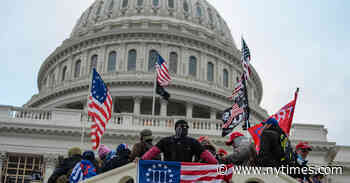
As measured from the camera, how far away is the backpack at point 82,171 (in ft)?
27.3

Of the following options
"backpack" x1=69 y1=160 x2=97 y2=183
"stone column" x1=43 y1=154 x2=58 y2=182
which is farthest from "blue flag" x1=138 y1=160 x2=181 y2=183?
"stone column" x1=43 y1=154 x2=58 y2=182

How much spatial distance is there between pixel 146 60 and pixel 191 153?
144 ft

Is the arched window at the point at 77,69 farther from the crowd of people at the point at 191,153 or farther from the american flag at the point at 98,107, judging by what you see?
the crowd of people at the point at 191,153

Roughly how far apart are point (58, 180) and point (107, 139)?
1913 centimetres

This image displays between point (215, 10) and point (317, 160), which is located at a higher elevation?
point (215, 10)

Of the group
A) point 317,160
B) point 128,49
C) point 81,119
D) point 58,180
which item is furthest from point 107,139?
point 128,49

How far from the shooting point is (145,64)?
50531 millimetres

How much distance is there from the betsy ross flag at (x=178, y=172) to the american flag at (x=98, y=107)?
10782 millimetres

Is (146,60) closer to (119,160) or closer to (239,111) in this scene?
(239,111)

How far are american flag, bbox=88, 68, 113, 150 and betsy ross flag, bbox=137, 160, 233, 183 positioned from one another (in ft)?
35.4

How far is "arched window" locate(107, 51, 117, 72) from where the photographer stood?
167 ft

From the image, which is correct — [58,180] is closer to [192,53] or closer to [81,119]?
[81,119]

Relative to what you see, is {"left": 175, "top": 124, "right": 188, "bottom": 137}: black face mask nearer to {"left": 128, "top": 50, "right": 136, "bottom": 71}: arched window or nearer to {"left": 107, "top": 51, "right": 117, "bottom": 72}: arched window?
{"left": 128, "top": 50, "right": 136, "bottom": 71}: arched window

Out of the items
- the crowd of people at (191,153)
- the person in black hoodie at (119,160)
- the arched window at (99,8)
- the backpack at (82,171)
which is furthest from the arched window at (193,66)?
the backpack at (82,171)
